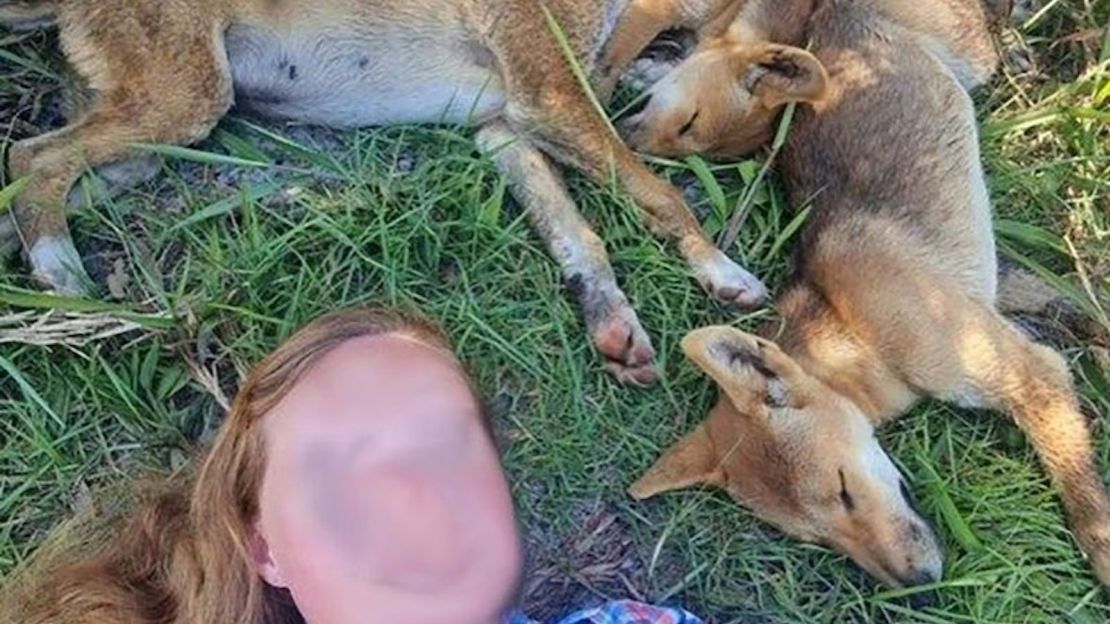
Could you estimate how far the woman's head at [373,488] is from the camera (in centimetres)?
260

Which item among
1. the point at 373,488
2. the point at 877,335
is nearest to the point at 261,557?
the point at 373,488

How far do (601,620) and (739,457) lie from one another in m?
0.66

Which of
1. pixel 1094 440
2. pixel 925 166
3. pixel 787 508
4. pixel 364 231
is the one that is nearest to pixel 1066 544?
pixel 1094 440

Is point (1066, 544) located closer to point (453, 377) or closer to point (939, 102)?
point (939, 102)

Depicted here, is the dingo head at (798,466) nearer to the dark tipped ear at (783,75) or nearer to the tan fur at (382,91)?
the tan fur at (382,91)

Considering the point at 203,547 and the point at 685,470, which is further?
the point at 685,470

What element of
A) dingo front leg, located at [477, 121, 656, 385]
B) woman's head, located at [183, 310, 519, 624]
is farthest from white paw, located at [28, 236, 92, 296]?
woman's head, located at [183, 310, 519, 624]

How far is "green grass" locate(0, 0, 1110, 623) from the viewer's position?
13.7ft

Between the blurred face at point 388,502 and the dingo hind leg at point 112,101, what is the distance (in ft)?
5.42

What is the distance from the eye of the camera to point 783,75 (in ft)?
14.3

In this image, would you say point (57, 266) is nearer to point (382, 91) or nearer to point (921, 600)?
point (382, 91)

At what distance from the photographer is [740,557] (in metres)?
4.18

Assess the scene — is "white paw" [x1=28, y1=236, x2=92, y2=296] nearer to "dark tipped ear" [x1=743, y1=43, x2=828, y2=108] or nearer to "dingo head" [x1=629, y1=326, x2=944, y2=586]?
"dingo head" [x1=629, y1=326, x2=944, y2=586]

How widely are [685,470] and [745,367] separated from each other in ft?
1.08
